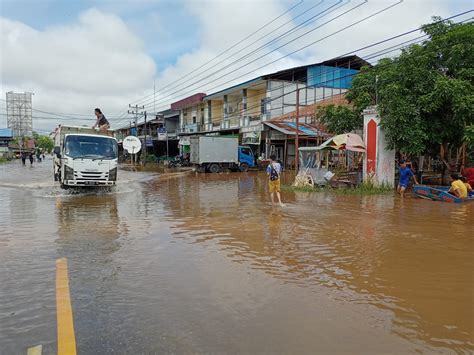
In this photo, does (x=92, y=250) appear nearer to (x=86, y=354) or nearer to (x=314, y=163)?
(x=86, y=354)

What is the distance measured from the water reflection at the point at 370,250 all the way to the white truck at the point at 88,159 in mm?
4349

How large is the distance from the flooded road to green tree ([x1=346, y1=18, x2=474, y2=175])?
19.7 ft

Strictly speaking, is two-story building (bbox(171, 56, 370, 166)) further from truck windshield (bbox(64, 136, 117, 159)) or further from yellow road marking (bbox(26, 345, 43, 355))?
yellow road marking (bbox(26, 345, 43, 355))

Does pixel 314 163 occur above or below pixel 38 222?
above

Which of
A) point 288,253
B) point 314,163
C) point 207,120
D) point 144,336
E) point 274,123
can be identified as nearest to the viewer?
point 144,336

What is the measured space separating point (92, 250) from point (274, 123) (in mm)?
26753

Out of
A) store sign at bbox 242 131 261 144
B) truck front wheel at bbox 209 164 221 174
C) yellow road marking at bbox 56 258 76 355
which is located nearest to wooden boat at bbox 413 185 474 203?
yellow road marking at bbox 56 258 76 355

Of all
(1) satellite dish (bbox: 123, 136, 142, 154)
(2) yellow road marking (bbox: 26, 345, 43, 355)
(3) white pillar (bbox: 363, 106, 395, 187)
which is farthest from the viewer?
(1) satellite dish (bbox: 123, 136, 142, 154)

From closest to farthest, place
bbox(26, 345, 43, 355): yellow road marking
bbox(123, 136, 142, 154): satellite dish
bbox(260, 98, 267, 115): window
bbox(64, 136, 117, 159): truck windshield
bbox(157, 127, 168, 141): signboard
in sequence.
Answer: bbox(26, 345, 43, 355): yellow road marking → bbox(64, 136, 117, 159): truck windshield → bbox(260, 98, 267, 115): window → bbox(123, 136, 142, 154): satellite dish → bbox(157, 127, 168, 141): signboard

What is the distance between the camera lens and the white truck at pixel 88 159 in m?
15.4

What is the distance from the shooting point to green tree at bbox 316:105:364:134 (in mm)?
20906

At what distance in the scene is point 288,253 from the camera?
673 centimetres

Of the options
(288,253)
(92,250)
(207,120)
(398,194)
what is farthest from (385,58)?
(207,120)

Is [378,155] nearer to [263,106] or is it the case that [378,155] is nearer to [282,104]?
[282,104]
